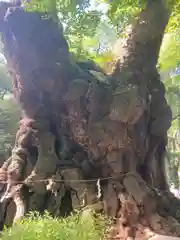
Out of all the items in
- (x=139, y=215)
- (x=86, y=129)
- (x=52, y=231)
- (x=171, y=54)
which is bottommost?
(x=52, y=231)

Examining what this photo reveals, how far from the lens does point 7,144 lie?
203 inches

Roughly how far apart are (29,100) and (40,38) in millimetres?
787

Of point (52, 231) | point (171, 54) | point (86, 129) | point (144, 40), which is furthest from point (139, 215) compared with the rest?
point (171, 54)

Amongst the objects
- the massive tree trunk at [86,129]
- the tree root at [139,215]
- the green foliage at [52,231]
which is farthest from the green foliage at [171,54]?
the green foliage at [52,231]

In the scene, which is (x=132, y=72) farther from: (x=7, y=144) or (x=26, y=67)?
(x=7, y=144)

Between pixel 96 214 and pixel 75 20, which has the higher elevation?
pixel 75 20

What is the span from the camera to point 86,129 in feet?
11.6

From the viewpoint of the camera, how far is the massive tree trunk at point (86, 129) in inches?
131

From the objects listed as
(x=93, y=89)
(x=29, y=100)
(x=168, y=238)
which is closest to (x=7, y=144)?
(x=29, y=100)

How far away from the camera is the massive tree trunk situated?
3316 mm

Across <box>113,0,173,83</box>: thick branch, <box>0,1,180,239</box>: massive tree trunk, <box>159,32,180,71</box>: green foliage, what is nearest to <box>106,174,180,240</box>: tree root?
<box>0,1,180,239</box>: massive tree trunk

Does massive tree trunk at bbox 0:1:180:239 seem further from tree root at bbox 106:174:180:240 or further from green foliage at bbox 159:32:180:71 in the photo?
green foliage at bbox 159:32:180:71

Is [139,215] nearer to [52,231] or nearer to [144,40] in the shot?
[52,231]

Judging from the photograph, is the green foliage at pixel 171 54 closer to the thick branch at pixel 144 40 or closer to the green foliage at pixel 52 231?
the thick branch at pixel 144 40
